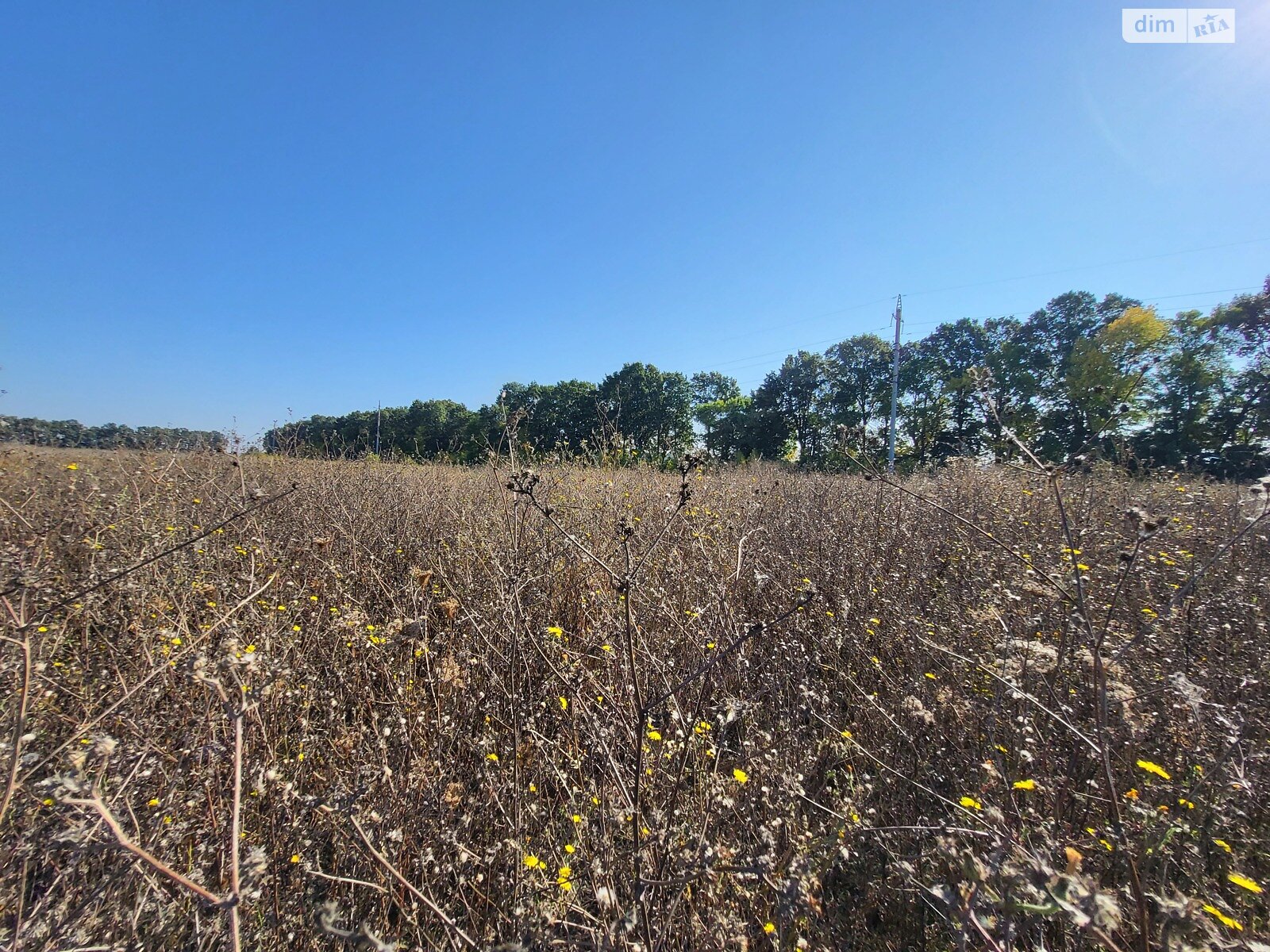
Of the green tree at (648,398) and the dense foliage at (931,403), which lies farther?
the green tree at (648,398)

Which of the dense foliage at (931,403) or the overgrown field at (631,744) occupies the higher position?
the dense foliage at (931,403)

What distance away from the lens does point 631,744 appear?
1530mm

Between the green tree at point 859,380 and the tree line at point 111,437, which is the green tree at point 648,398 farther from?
the tree line at point 111,437

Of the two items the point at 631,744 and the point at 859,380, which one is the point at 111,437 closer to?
the point at 631,744

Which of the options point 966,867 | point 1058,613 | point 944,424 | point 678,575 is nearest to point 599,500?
point 678,575

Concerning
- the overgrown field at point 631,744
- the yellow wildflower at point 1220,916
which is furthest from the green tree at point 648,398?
the yellow wildflower at point 1220,916

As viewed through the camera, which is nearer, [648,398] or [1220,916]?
[1220,916]

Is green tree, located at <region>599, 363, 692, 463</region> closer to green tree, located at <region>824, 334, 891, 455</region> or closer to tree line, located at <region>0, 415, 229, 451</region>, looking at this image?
green tree, located at <region>824, 334, 891, 455</region>

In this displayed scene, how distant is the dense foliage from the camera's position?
355 inches

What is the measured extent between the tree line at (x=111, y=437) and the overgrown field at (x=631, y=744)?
225 centimetres

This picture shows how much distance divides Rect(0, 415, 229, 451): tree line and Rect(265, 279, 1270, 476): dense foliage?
31.7 inches

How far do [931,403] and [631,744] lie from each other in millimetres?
31108

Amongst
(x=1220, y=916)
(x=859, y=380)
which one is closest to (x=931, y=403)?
(x=859, y=380)

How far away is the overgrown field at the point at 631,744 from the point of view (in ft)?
3.30
